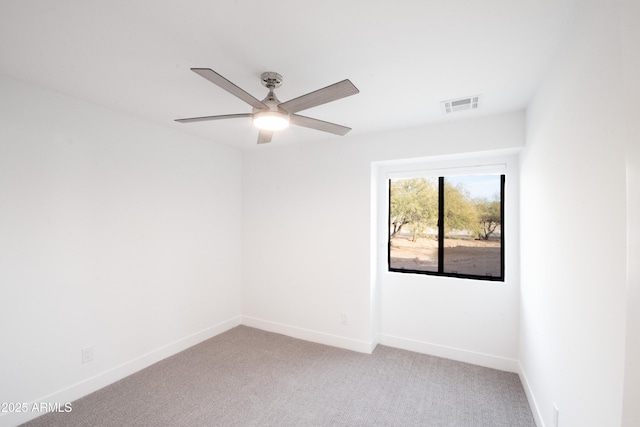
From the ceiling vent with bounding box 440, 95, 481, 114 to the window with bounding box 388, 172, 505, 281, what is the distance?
0.82 meters

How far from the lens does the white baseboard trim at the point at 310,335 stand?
3322 millimetres

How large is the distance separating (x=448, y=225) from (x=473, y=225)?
26 cm

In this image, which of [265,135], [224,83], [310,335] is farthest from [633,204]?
[310,335]

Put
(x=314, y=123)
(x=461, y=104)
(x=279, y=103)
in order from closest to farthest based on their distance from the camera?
(x=279, y=103) < (x=314, y=123) < (x=461, y=104)

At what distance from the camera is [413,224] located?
11.5ft

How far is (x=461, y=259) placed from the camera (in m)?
3.26

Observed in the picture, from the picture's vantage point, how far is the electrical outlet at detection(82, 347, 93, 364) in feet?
8.12

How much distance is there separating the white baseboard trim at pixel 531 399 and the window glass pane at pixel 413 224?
1206 millimetres

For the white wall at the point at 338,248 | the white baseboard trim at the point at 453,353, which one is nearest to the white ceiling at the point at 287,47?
the white wall at the point at 338,248

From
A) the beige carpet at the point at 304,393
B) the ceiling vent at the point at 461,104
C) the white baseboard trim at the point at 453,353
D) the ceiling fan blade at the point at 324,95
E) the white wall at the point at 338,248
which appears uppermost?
the ceiling vent at the point at 461,104

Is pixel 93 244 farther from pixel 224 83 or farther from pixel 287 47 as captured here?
pixel 287 47

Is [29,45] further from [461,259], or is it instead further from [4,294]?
[461,259]

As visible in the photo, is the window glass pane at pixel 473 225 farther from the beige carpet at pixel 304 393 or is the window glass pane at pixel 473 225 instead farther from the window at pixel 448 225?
the beige carpet at pixel 304 393

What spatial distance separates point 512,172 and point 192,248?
145 inches
